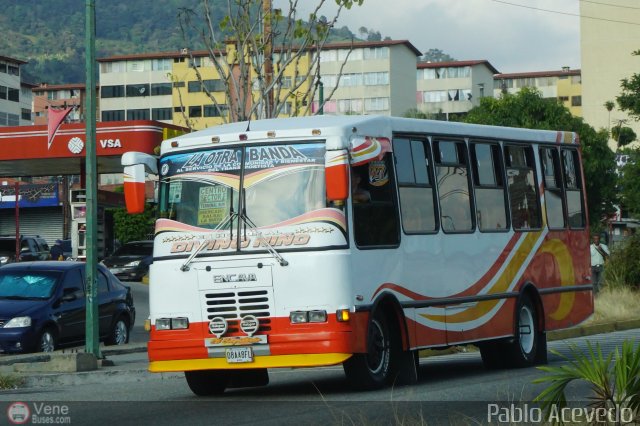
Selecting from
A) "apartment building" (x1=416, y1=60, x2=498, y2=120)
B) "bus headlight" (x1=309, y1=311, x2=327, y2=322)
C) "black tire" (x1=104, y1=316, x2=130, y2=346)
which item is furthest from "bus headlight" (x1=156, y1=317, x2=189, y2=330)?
"apartment building" (x1=416, y1=60, x2=498, y2=120)

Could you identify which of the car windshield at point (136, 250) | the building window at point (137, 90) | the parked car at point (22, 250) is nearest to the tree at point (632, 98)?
the car windshield at point (136, 250)

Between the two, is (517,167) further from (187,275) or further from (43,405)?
(43,405)

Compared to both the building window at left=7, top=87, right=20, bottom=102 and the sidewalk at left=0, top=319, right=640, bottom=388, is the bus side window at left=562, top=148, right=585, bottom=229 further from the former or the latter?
the building window at left=7, top=87, right=20, bottom=102

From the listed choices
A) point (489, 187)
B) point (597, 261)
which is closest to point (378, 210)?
point (489, 187)

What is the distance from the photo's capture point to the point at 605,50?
117 meters

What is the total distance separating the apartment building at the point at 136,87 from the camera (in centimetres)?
15900

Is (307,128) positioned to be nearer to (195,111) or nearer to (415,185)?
(415,185)

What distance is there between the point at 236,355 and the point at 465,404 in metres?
2.53

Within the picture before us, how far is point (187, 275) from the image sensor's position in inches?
552

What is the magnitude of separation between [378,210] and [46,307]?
10.2m

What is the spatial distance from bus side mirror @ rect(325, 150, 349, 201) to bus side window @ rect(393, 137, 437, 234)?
5.19 feet

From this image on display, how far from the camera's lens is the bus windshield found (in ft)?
45.1

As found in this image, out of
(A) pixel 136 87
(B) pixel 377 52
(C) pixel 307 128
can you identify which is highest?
(B) pixel 377 52

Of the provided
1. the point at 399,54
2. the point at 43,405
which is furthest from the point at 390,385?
the point at 399,54
